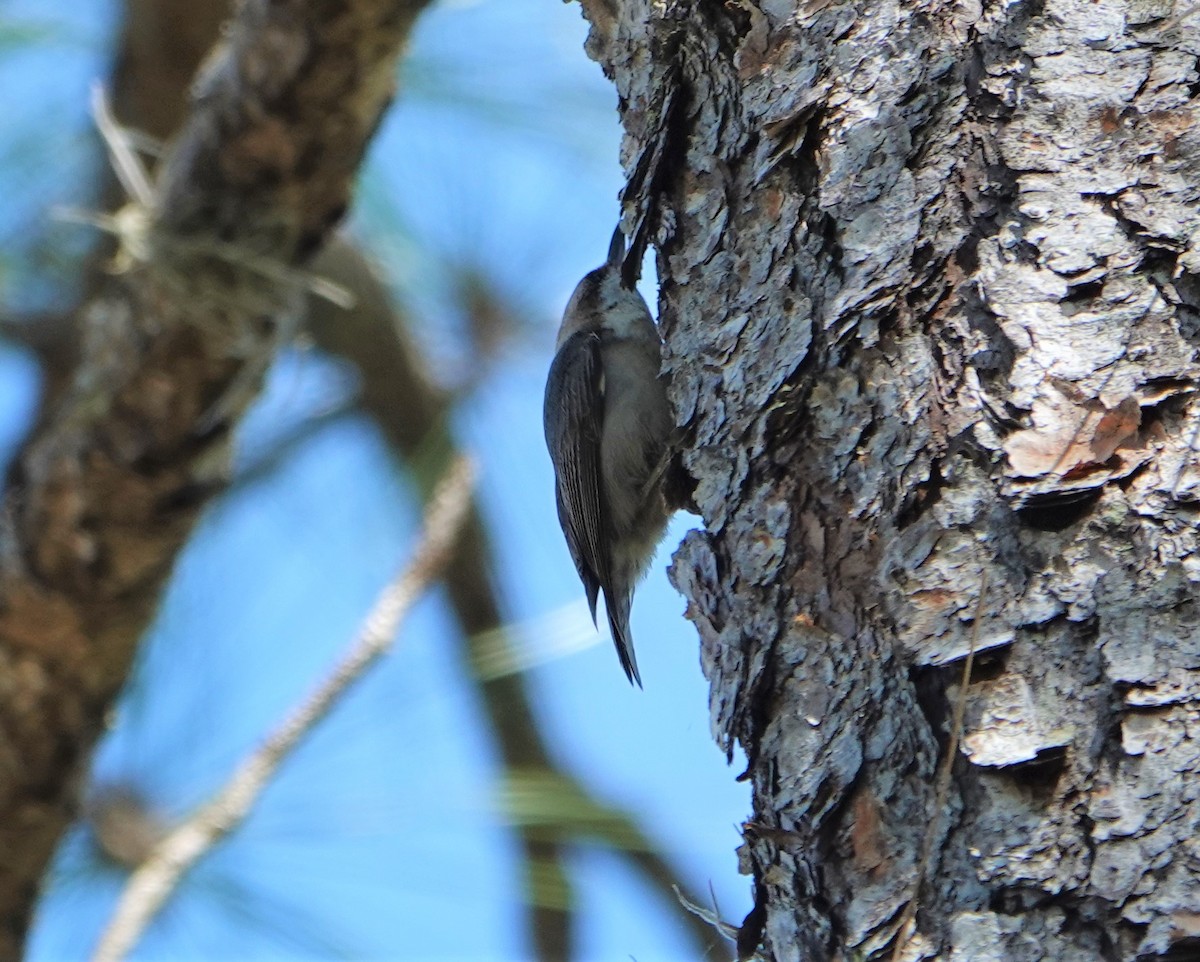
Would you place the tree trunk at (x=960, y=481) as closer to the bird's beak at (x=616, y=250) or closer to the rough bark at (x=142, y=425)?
the bird's beak at (x=616, y=250)

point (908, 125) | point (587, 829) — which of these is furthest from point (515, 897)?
point (908, 125)

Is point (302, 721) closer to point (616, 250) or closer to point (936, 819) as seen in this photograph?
point (616, 250)

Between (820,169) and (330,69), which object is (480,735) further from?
(820,169)

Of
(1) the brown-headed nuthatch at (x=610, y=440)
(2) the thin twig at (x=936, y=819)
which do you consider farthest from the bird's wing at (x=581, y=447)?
(2) the thin twig at (x=936, y=819)

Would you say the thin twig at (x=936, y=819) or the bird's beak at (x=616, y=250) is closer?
the thin twig at (x=936, y=819)

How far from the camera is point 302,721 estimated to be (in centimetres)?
312

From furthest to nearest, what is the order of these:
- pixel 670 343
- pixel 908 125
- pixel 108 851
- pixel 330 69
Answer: pixel 108 851 < pixel 330 69 < pixel 670 343 < pixel 908 125

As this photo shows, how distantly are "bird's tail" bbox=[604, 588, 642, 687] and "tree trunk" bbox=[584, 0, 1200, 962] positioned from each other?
1145 mm

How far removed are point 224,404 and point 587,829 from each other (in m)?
1.43

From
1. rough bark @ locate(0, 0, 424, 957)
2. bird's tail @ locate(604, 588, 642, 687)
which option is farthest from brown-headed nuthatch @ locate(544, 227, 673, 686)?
rough bark @ locate(0, 0, 424, 957)

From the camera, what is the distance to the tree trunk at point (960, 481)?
1.20 metres

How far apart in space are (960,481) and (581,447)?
1.73 metres

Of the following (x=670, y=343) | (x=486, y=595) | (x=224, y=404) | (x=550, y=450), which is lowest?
(x=486, y=595)

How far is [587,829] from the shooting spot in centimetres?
353
